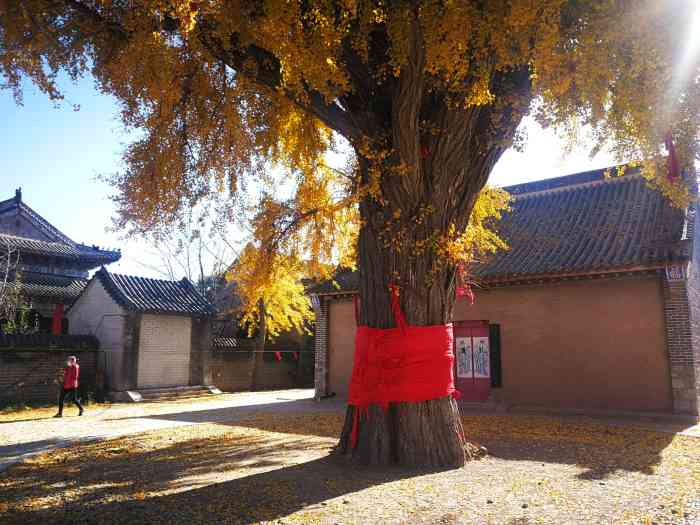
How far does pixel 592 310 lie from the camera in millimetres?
12250

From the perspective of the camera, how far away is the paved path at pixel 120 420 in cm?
902

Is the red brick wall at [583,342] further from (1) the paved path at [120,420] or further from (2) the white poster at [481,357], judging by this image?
(1) the paved path at [120,420]

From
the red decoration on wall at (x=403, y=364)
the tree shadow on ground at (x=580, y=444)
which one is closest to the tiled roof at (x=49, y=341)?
the tree shadow on ground at (x=580, y=444)

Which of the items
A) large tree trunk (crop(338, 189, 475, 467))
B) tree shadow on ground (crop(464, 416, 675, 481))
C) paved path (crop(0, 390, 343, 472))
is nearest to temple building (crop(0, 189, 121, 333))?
paved path (crop(0, 390, 343, 472))

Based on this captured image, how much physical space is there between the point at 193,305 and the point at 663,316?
49.6 feet

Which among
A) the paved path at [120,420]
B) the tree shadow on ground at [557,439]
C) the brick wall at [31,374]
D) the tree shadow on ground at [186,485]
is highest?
the brick wall at [31,374]

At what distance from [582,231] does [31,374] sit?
15233mm

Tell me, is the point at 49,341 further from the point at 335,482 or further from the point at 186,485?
the point at 335,482

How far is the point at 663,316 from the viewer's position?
11.3 meters

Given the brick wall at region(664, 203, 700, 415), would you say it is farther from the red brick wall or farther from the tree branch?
the tree branch

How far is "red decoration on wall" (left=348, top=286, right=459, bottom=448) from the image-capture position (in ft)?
19.9

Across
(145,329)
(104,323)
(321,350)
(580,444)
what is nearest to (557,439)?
(580,444)

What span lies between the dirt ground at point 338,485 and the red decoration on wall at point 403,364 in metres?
0.80

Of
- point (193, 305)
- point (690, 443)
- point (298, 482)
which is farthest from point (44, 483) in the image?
point (193, 305)
